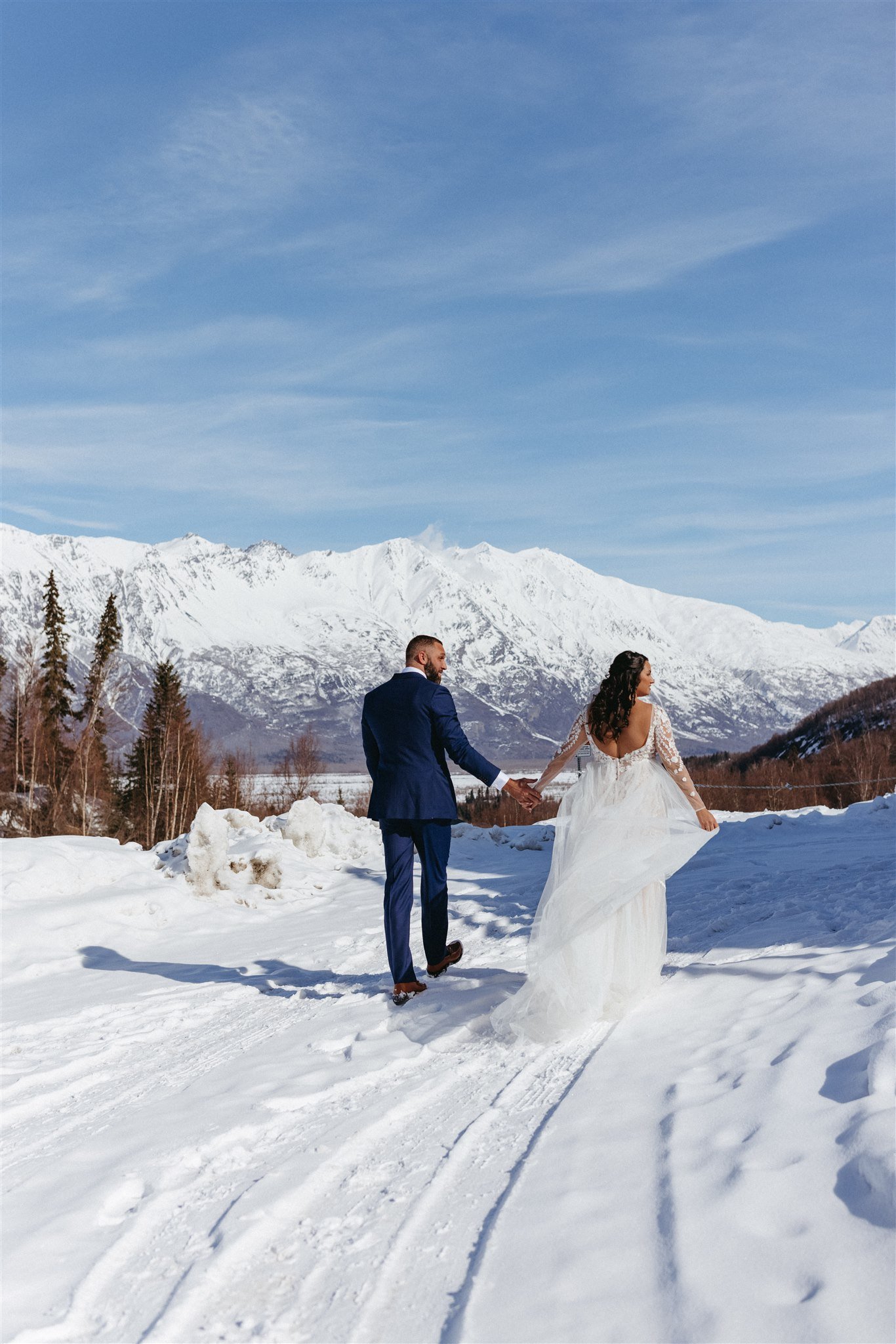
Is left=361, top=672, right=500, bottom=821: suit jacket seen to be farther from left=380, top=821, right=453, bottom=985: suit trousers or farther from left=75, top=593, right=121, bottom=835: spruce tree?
left=75, top=593, right=121, bottom=835: spruce tree

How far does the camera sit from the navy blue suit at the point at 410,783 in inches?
254

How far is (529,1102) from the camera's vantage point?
432 centimetres

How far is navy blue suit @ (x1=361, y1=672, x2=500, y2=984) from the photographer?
6453mm

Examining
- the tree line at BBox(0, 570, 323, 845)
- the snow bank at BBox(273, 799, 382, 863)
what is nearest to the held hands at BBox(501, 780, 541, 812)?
the snow bank at BBox(273, 799, 382, 863)

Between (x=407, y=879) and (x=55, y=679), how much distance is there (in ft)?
171

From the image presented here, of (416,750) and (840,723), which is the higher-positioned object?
(840,723)

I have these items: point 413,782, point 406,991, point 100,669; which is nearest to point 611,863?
point 413,782

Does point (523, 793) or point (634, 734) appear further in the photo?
point (523, 793)

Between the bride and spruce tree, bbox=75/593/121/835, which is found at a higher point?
spruce tree, bbox=75/593/121/835

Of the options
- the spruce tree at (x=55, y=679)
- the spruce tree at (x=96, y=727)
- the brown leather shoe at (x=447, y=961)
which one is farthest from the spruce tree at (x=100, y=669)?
the brown leather shoe at (x=447, y=961)

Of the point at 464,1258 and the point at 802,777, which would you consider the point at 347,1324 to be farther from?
the point at 802,777

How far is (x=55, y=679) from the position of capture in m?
54.6

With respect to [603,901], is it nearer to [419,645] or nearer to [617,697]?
[617,697]

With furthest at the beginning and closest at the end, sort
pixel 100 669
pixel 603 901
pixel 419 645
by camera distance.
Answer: pixel 100 669 < pixel 419 645 < pixel 603 901
